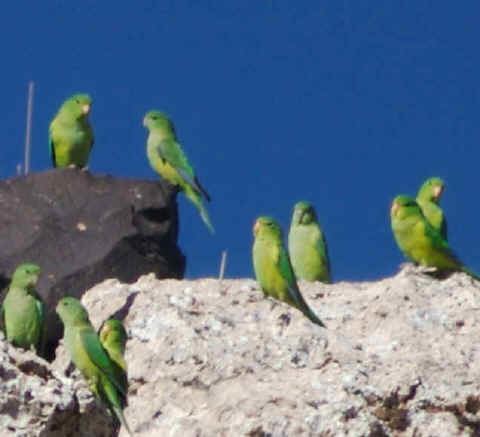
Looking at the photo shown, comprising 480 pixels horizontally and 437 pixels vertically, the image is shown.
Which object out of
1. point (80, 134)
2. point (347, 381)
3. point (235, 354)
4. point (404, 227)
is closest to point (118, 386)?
point (235, 354)

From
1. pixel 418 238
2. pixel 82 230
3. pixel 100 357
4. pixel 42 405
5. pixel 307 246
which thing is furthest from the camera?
pixel 307 246

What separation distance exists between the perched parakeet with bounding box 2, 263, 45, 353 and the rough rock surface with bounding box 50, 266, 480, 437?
0.22m

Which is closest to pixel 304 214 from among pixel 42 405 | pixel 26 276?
pixel 26 276

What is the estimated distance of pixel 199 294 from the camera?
920 cm

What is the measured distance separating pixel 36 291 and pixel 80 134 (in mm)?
2283

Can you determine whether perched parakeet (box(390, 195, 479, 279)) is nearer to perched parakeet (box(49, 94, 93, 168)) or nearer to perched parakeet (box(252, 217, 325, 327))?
perched parakeet (box(252, 217, 325, 327))

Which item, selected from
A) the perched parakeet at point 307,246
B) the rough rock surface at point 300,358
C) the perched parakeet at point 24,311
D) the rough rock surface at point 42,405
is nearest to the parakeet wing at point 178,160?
the perched parakeet at point 307,246

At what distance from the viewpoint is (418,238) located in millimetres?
10359

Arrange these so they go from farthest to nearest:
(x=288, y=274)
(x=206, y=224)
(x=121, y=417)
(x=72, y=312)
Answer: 1. (x=206, y=224)
2. (x=288, y=274)
3. (x=72, y=312)
4. (x=121, y=417)

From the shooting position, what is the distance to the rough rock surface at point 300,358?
26.5ft

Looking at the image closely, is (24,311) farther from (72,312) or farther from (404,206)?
(404,206)

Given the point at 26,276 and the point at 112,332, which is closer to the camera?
the point at 112,332

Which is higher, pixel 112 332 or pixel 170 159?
pixel 170 159

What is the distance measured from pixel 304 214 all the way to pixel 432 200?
926 millimetres
